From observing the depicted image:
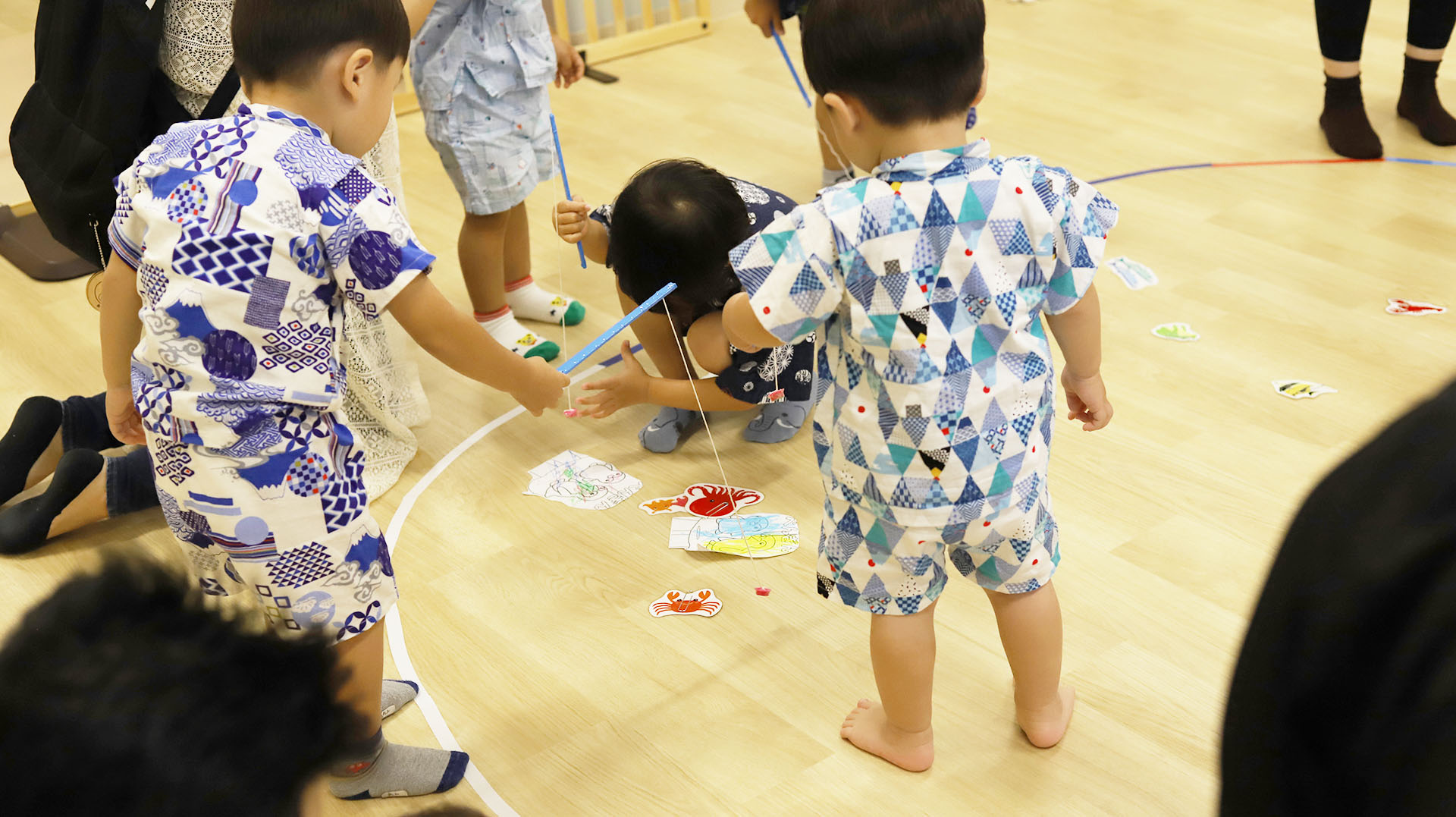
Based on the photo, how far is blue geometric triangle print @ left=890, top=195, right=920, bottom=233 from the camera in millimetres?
1072

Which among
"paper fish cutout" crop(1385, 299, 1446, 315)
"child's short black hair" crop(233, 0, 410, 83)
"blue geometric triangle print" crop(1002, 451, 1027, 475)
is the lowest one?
"paper fish cutout" crop(1385, 299, 1446, 315)

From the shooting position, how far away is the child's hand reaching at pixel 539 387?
1301 mm

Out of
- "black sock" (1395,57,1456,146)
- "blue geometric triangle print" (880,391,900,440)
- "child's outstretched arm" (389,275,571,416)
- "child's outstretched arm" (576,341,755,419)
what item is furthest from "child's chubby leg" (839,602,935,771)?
"black sock" (1395,57,1456,146)

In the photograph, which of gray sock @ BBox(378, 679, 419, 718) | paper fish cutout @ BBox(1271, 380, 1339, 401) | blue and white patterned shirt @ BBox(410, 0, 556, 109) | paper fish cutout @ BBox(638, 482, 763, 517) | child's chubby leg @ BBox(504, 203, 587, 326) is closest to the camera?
gray sock @ BBox(378, 679, 419, 718)

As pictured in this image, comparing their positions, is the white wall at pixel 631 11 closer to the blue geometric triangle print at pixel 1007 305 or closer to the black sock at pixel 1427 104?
the black sock at pixel 1427 104

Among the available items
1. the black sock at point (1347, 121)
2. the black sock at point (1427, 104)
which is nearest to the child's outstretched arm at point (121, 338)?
the black sock at point (1347, 121)

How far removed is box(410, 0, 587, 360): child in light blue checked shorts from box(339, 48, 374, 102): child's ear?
873 millimetres

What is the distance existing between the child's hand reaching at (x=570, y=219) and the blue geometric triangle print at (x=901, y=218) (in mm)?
821

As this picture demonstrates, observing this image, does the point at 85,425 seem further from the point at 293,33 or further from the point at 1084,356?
the point at 1084,356

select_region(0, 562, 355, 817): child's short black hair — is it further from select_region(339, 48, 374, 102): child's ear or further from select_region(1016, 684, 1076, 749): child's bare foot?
select_region(1016, 684, 1076, 749): child's bare foot

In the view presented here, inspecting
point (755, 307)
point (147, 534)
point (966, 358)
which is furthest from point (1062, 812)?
point (147, 534)

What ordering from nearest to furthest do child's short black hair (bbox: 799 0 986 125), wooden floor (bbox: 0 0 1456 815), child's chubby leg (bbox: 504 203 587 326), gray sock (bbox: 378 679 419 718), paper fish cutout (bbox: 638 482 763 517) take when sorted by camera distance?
child's short black hair (bbox: 799 0 986 125) < wooden floor (bbox: 0 0 1456 815) < gray sock (bbox: 378 679 419 718) < paper fish cutout (bbox: 638 482 763 517) < child's chubby leg (bbox: 504 203 587 326)

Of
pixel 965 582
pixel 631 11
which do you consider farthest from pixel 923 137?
pixel 631 11

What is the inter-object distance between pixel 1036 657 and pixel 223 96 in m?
1.21
